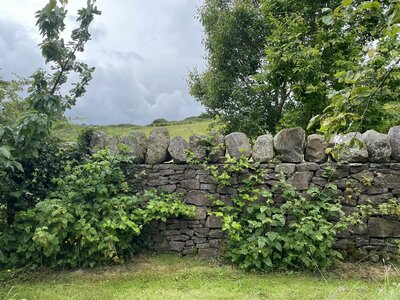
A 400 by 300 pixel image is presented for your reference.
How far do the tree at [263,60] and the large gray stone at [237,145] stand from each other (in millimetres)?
2219

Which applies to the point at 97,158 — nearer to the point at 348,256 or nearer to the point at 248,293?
the point at 248,293

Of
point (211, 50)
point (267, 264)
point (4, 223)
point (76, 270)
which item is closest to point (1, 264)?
point (4, 223)

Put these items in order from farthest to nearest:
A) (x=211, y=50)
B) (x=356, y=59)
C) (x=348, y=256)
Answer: (x=211, y=50), (x=356, y=59), (x=348, y=256)

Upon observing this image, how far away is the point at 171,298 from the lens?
3566 millimetres

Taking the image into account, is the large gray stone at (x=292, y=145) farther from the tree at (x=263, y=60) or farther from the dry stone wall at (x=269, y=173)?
the tree at (x=263, y=60)

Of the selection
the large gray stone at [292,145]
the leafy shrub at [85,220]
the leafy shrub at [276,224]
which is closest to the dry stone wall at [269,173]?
the large gray stone at [292,145]

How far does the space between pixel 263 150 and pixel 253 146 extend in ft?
0.63

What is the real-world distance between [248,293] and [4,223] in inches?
135

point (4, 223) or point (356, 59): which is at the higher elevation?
point (356, 59)

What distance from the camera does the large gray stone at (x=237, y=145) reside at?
4822mm

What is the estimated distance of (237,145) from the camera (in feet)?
16.0

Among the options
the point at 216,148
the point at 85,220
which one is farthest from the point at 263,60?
the point at 85,220

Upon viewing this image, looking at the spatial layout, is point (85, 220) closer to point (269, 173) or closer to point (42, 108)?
point (42, 108)

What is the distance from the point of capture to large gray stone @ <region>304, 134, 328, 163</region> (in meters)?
4.64
